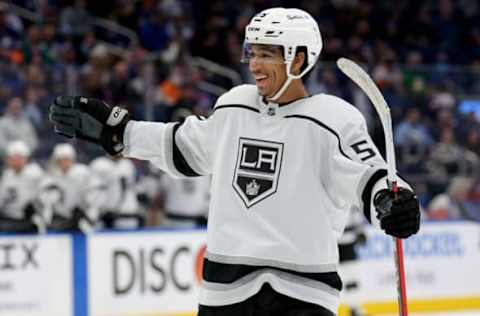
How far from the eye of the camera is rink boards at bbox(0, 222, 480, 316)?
7.10 m

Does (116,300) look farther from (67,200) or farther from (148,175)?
(148,175)

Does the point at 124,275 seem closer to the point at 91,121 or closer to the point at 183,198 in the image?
the point at 183,198

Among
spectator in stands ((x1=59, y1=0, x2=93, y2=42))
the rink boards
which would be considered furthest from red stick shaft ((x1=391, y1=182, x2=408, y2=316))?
spectator in stands ((x1=59, y1=0, x2=93, y2=42))

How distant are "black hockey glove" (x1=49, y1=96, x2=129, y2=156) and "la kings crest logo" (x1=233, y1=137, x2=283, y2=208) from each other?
1.59ft

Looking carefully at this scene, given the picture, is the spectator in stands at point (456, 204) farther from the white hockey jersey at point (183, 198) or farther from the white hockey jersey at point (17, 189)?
the white hockey jersey at point (17, 189)

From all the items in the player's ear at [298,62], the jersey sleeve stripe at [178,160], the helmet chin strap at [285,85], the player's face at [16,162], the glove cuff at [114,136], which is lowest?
the jersey sleeve stripe at [178,160]

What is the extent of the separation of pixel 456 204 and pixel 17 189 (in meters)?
4.03

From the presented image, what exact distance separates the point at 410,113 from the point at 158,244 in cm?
403

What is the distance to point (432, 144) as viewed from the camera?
10.5m

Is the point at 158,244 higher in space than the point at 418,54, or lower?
lower

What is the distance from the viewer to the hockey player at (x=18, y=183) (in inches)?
328

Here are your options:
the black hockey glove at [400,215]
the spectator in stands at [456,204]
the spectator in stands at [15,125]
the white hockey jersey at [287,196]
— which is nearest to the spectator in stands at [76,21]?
the spectator in stands at [15,125]

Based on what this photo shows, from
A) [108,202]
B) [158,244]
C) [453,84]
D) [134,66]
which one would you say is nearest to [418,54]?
[453,84]

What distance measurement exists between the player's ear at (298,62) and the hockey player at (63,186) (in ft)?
16.5
